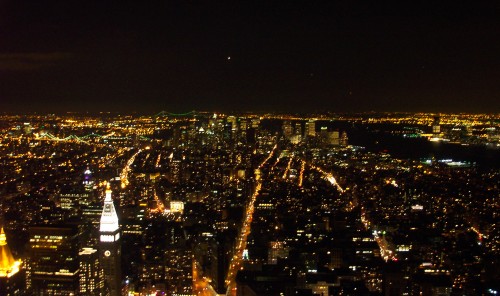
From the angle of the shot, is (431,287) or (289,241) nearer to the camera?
(431,287)

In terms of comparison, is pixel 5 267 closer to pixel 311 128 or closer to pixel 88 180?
pixel 88 180

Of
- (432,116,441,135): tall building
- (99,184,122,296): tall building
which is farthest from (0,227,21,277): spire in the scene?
(432,116,441,135): tall building

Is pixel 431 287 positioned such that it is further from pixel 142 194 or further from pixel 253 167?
pixel 253 167

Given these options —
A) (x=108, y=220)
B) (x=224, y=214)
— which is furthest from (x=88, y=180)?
(x=224, y=214)

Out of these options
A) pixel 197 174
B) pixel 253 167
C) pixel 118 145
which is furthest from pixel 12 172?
pixel 253 167

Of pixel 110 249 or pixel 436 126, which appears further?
pixel 436 126

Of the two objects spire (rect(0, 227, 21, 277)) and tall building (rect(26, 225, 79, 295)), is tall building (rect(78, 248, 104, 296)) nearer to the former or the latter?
tall building (rect(26, 225, 79, 295))

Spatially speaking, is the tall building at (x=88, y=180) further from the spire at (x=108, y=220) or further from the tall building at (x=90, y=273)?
the tall building at (x=90, y=273)
